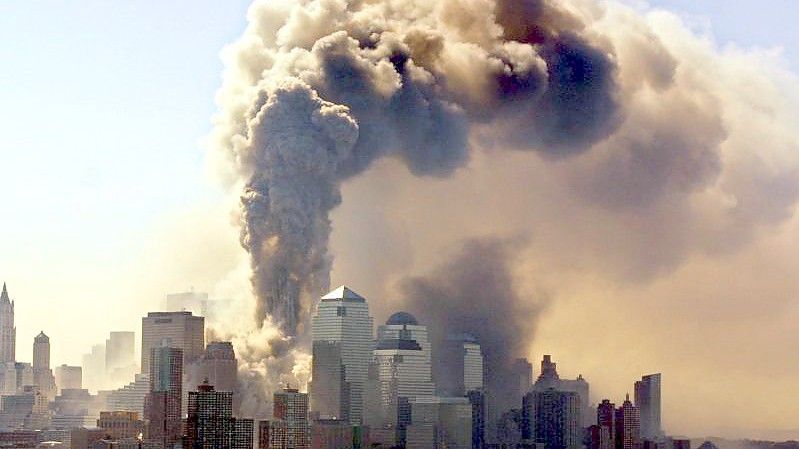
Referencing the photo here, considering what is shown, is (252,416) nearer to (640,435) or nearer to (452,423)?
(452,423)

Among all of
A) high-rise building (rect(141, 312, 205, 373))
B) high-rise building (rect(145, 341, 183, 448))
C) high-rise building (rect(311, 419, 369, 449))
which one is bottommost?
high-rise building (rect(311, 419, 369, 449))

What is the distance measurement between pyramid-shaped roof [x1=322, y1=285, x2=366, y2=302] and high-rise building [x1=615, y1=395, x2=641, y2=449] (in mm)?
16107

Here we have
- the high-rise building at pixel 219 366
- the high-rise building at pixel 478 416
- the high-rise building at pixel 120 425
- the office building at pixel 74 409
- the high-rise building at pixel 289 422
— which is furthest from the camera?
the office building at pixel 74 409

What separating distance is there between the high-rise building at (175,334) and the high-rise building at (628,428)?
76.9 ft

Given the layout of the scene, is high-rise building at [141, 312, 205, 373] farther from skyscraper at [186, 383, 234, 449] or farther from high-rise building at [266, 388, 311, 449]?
skyscraper at [186, 383, 234, 449]

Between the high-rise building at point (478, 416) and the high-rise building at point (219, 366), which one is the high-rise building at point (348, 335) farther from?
the high-rise building at point (478, 416)

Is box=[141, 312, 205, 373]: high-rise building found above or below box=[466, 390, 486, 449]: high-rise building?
above

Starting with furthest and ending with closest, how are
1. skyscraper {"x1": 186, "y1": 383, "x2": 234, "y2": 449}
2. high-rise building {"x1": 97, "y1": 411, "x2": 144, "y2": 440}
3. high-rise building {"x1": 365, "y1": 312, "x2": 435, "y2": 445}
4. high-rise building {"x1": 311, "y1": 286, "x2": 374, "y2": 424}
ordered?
high-rise building {"x1": 365, "y1": 312, "x2": 435, "y2": 445}, high-rise building {"x1": 311, "y1": 286, "x2": 374, "y2": 424}, high-rise building {"x1": 97, "y1": 411, "x2": 144, "y2": 440}, skyscraper {"x1": 186, "y1": 383, "x2": 234, "y2": 449}

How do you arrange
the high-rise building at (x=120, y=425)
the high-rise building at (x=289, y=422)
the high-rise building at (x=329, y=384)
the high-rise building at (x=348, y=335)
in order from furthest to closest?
the high-rise building at (x=348, y=335), the high-rise building at (x=329, y=384), the high-rise building at (x=120, y=425), the high-rise building at (x=289, y=422)

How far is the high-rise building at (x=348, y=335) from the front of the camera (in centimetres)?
11638

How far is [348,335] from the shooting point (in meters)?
121

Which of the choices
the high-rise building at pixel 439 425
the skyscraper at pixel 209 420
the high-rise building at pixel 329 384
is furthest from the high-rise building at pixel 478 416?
the skyscraper at pixel 209 420

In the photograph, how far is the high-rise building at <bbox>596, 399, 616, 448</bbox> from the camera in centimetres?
12044

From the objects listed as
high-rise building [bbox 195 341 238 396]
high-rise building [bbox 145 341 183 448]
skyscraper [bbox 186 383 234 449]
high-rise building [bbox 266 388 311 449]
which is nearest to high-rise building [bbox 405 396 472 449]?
high-rise building [bbox 266 388 311 449]
